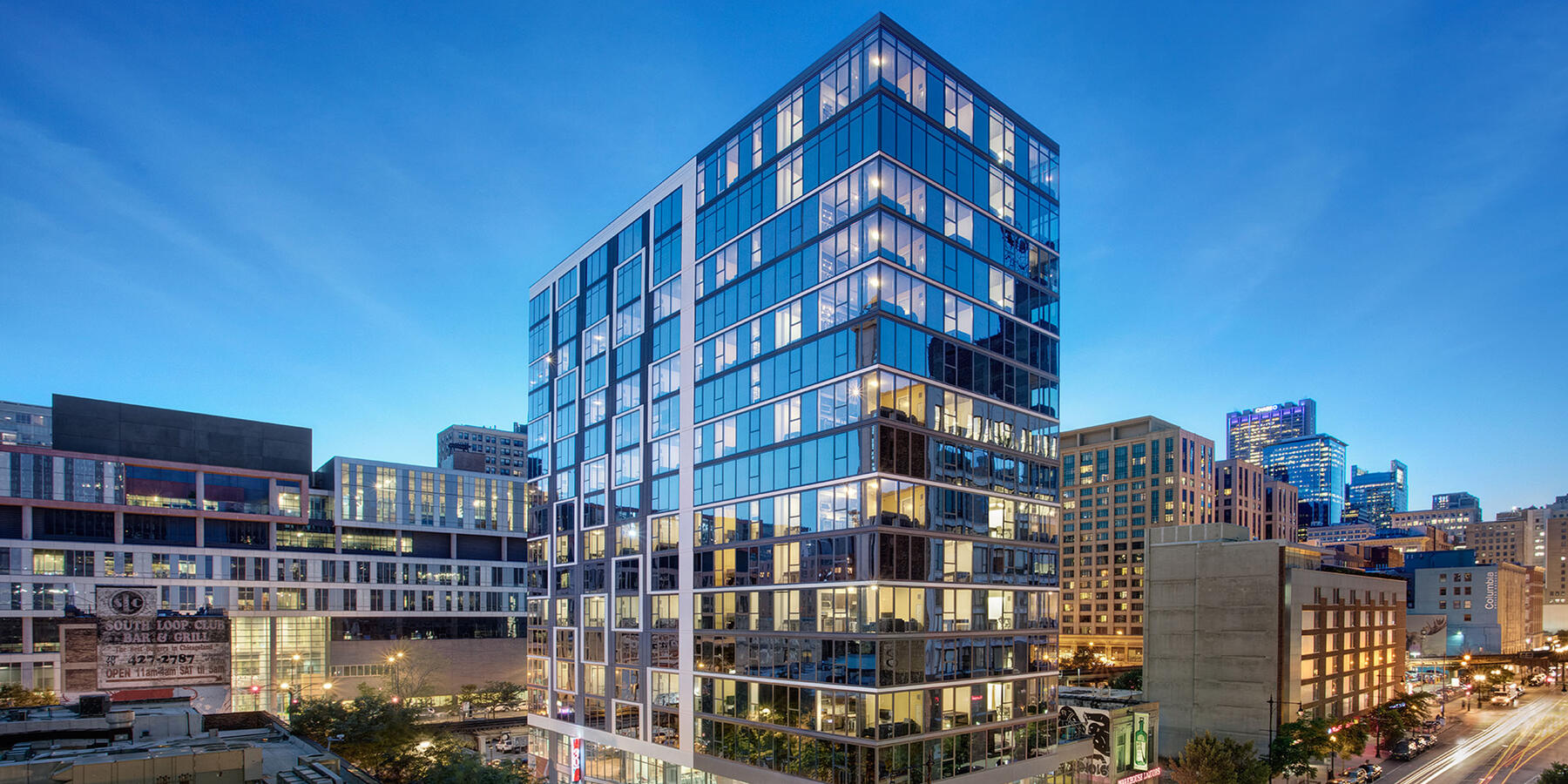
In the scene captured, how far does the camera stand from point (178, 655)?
1754 inches

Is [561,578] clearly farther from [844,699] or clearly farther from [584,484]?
[844,699]

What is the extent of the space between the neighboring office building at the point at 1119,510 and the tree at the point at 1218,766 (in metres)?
113

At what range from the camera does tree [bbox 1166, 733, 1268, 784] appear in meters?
64.4

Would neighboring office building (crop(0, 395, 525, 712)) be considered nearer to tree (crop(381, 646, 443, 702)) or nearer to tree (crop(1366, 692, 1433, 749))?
tree (crop(381, 646, 443, 702))

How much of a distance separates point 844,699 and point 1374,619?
83382mm

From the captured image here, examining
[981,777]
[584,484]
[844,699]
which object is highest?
[584,484]

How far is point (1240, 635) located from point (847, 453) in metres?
51.4

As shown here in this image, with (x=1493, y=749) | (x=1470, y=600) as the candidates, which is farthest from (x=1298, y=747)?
(x=1470, y=600)

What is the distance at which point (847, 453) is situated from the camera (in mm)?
56469

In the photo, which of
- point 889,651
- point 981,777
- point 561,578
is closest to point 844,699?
point 889,651

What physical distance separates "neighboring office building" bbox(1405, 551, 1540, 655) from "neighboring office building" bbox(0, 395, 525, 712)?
600 ft

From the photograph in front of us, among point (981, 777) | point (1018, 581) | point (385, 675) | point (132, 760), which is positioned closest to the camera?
point (132, 760)

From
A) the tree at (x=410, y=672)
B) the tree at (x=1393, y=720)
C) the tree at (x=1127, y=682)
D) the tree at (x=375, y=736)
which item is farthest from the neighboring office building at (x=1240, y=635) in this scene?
the tree at (x=410, y=672)

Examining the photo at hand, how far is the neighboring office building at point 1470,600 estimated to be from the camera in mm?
179000
